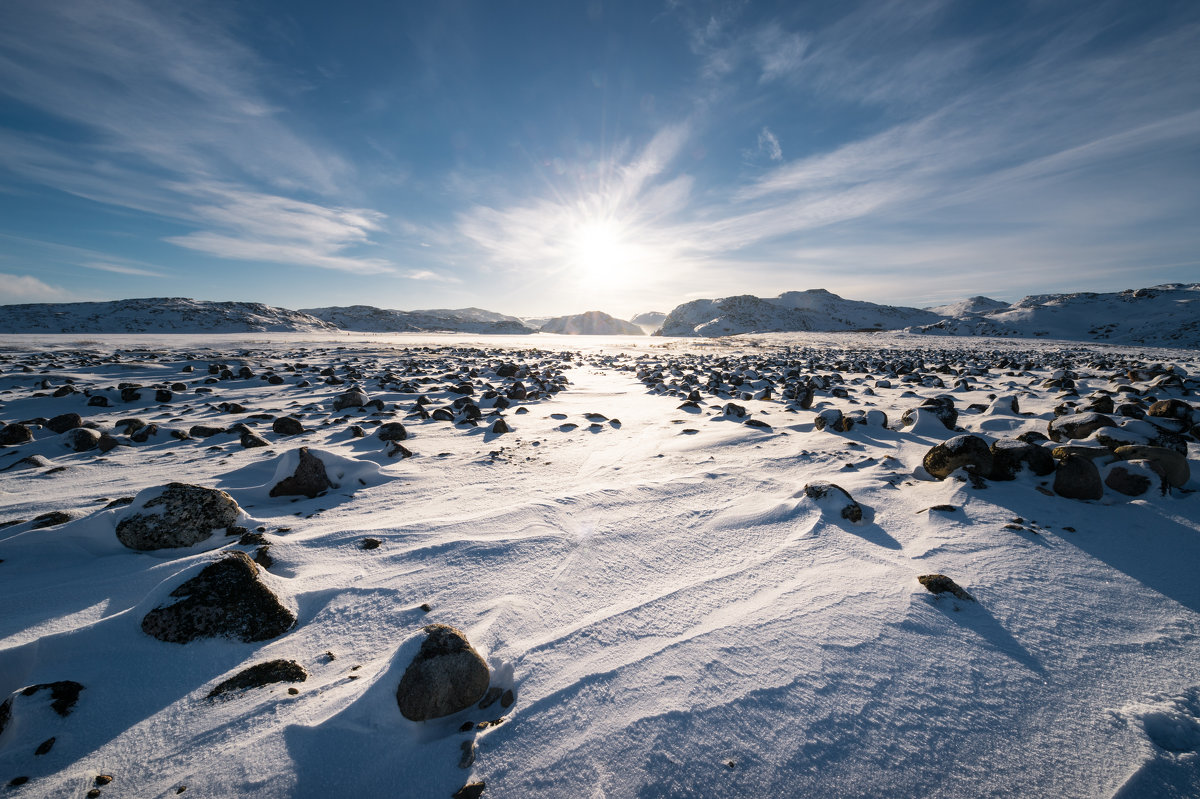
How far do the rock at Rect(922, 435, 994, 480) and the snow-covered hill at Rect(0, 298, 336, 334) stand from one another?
4298 centimetres

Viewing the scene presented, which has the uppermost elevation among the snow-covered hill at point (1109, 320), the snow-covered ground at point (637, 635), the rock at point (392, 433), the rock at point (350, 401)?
the snow-covered hill at point (1109, 320)

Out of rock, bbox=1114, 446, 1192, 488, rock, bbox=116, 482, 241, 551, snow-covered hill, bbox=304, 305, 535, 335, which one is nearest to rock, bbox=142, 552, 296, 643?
rock, bbox=116, 482, 241, 551

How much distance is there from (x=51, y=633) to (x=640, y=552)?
2.49 meters

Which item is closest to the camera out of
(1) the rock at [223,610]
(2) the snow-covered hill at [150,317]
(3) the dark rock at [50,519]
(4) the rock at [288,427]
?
(1) the rock at [223,610]

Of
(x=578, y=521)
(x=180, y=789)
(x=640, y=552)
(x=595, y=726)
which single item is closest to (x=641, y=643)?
(x=595, y=726)

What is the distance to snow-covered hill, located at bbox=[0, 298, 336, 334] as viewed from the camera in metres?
31.8

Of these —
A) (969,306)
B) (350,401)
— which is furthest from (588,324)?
(350,401)

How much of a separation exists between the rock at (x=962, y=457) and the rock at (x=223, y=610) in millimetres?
4169

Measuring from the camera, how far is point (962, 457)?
3.12m

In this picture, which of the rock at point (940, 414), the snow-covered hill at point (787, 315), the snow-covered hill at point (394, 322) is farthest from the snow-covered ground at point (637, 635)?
the snow-covered hill at point (394, 322)

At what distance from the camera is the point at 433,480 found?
344 cm

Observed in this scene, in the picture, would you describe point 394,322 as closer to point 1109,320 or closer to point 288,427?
point 288,427

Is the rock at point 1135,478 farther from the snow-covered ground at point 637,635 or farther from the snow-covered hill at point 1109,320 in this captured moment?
the snow-covered hill at point 1109,320

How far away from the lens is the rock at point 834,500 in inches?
108
